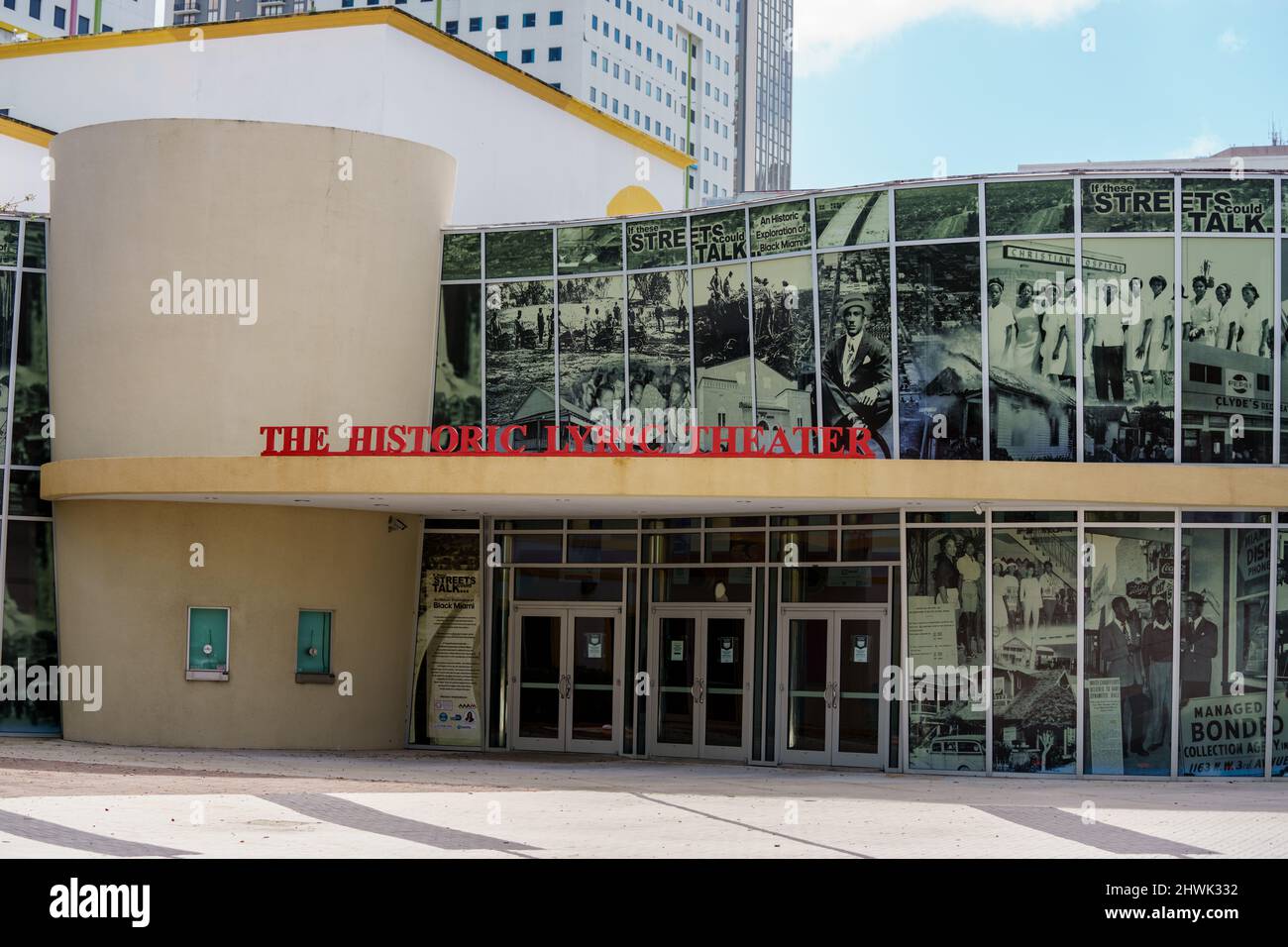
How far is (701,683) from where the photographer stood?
2373 centimetres

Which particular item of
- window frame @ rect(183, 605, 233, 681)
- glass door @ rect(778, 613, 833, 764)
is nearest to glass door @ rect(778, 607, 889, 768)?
glass door @ rect(778, 613, 833, 764)

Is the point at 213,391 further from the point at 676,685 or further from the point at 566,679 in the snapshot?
the point at 676,685

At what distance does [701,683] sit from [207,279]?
9324 millimetres

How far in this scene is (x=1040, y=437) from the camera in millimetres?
21297

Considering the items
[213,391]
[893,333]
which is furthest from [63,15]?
[893,333]

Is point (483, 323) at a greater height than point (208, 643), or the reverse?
point (483, 323)

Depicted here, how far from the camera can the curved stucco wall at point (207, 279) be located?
2284 cm

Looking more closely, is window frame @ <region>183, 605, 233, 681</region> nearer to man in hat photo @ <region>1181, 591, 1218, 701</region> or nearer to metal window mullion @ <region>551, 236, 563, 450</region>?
metal window mullion @ <region>551, 236, 563, 450</region>

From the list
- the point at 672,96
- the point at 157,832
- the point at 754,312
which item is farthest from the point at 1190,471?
the point at 672,96

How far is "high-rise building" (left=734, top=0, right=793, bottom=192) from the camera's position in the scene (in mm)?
151000

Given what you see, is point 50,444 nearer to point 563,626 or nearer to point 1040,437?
point 563,626

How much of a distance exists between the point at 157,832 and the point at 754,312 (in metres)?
13.2

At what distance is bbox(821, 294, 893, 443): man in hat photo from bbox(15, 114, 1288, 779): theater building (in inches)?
2.1

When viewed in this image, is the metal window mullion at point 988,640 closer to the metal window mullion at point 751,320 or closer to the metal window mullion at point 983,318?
the metal window mullion at point 983,318
